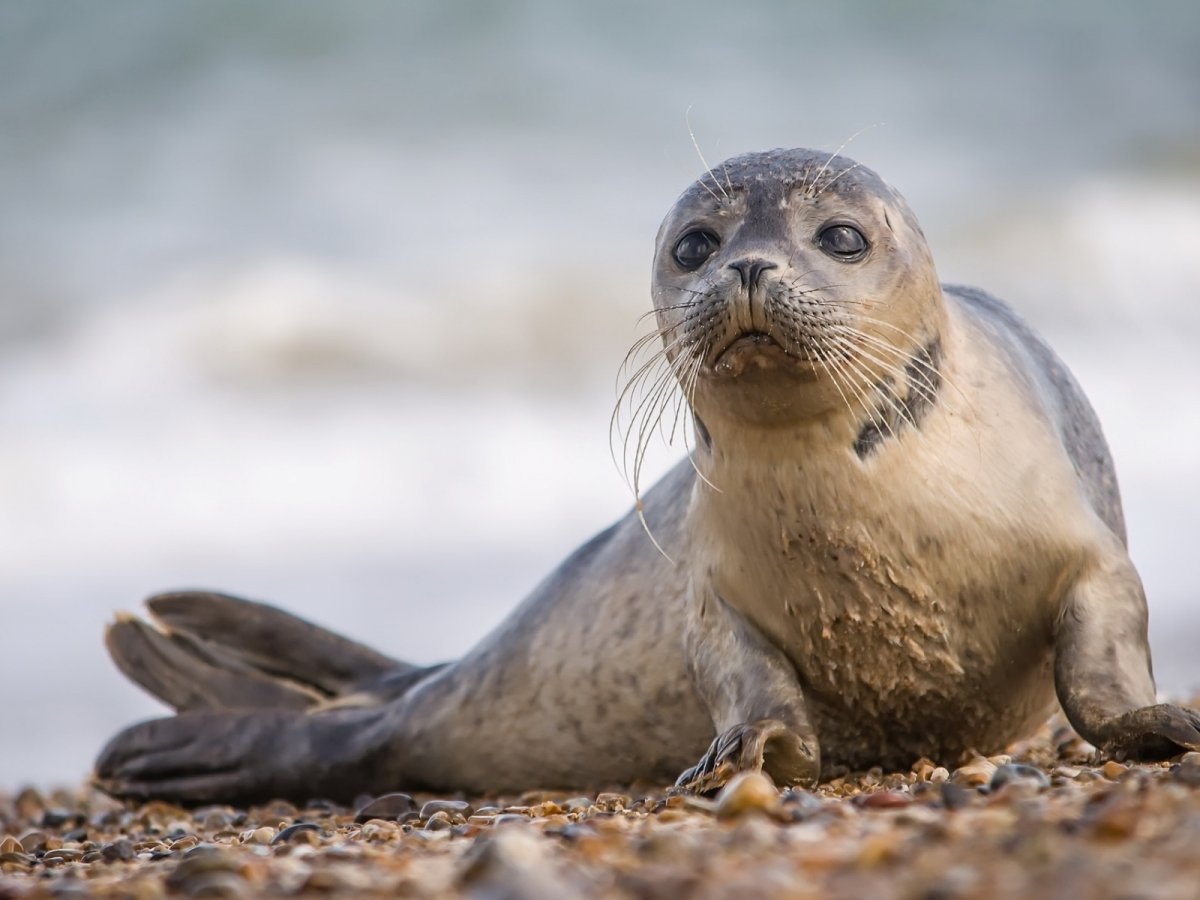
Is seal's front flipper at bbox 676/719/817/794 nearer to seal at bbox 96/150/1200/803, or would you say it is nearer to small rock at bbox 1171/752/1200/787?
seal at bbox 96/150/1200/803

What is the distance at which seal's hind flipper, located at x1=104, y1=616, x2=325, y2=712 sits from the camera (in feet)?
19.9

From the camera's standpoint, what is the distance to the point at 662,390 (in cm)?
398

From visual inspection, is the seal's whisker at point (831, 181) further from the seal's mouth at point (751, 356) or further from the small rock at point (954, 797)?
the small rock at point (954, 797)

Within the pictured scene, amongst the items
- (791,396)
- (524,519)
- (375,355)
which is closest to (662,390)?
(791,396)

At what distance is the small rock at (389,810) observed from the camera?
4457mm

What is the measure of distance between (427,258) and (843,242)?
11569mm

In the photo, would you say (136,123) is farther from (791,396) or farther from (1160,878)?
(1160,878)

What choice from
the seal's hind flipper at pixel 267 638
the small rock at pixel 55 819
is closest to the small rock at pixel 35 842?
the small rock at pixel 55 819

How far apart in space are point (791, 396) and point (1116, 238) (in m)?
12.3

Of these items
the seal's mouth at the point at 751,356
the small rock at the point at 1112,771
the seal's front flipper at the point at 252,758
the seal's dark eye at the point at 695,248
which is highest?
the seal's dark eye at the point at 695,248

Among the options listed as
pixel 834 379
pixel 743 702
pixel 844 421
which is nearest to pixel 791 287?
pixel 834 379

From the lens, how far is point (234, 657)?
6125 mm

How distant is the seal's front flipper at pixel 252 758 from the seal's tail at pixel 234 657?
0.18 meters

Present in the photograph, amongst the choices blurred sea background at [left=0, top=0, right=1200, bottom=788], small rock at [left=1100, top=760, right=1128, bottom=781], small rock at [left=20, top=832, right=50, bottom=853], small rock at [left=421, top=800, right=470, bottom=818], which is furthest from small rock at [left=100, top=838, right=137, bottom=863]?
blurred sea background at [left=0, top=0, right=1200, bottom=788]
